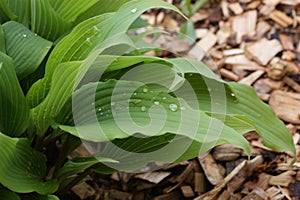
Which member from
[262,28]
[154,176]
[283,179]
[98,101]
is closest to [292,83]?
[262,28]

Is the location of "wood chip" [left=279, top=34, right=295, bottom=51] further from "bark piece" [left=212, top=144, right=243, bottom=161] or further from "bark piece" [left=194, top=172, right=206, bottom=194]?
"bark piece" [left=194, top=172, right=206, bottom=194]

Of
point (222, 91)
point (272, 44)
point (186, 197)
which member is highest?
point (222, 91)

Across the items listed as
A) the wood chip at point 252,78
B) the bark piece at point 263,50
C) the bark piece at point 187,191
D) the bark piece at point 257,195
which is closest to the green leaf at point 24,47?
the bark piece at point 187,191

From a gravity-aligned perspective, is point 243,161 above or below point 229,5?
below

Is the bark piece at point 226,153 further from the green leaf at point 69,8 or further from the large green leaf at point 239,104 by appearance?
the green leaf at point 69,8

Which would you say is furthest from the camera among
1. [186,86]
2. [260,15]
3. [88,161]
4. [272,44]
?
[260,15]

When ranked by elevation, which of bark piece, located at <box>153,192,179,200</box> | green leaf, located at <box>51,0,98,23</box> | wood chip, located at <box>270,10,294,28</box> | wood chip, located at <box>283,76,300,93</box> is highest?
green leaf, located at <box>51,0,98,23</box>

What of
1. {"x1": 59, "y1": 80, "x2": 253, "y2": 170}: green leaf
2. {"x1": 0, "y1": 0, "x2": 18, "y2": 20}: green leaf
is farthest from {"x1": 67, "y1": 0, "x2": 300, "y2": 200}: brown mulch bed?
{"x1": 0, "y1": 0, "x2": 18, "y2": 20}: green leaf

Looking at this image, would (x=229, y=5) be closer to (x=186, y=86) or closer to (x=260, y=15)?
(x=260, y=15)

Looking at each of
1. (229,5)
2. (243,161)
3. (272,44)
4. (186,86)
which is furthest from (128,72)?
(229,5)
